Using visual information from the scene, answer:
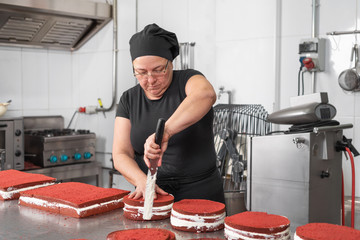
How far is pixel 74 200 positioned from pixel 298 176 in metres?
1.36

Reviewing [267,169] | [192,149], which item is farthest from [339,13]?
[192,149]

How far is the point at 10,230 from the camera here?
1481 millimetres

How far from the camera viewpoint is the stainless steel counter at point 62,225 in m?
1.42

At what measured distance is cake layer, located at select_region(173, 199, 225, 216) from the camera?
1.45 metres

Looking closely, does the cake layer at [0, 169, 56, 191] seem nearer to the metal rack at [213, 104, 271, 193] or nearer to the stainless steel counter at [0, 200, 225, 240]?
the stainless steel counter at [0, 200, 225, 240]

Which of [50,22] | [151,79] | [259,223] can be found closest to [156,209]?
[259,223]

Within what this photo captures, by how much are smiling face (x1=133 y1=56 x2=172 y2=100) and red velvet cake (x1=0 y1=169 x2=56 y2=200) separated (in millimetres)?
688

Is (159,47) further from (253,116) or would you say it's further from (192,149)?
(253,116)

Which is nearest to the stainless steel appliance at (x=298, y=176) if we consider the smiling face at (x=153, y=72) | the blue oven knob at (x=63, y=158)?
the smiling face at (x=153, y=72)

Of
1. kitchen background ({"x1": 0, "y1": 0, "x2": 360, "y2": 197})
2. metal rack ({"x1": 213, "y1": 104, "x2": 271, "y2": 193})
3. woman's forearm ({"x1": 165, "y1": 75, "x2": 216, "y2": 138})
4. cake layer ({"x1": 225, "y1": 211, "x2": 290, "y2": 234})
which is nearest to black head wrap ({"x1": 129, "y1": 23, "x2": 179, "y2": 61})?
woman's forearm ({"x1": 165, "y1": 75, "x2": 216, "y2": 138})

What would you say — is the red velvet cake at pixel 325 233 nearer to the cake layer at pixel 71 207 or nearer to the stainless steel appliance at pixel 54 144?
the cake layer at pixel 71 207

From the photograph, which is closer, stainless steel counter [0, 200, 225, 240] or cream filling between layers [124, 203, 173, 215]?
stainless steel counter [0, 200, 225, 240]

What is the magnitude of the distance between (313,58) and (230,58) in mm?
750

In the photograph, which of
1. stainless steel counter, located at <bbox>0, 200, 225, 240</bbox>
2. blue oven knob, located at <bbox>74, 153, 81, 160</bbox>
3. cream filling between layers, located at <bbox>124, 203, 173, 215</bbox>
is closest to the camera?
stainless steel counter, located at <bbox>0, 200, 225, 240</bbox>
